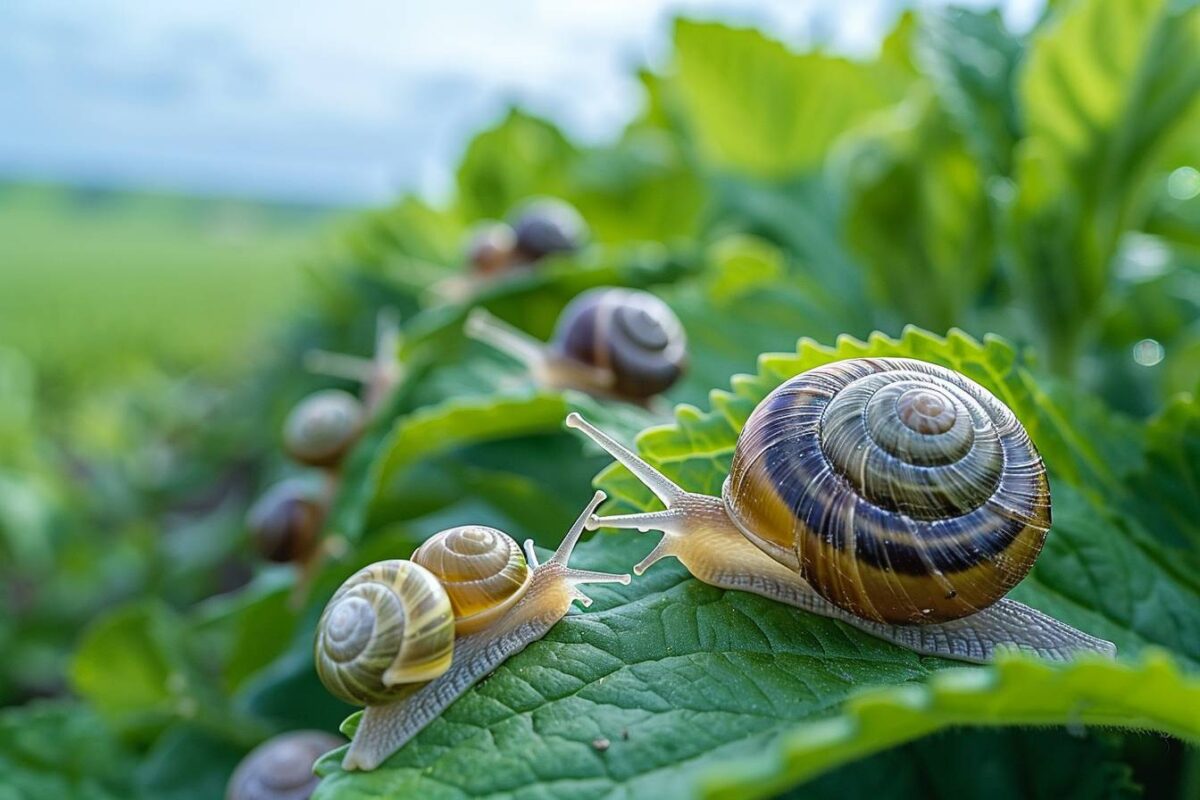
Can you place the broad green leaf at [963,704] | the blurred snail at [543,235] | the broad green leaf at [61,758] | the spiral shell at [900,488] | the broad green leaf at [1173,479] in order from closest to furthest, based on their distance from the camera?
the broad green leaf at [963,704]
the spiral shell at [900,488]
the broad green leaf at [1173,479]
the broad green leaf at [61,758]
the blurred snail at [543,235]

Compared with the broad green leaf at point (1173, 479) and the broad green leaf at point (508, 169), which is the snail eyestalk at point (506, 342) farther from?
the broad green leaf at point (508, 169)

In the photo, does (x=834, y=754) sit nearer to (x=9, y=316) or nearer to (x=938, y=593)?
(x=938, y=593)

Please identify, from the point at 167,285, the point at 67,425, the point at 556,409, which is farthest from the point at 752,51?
the point at 167,285

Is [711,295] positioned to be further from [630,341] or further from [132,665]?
[132,665]

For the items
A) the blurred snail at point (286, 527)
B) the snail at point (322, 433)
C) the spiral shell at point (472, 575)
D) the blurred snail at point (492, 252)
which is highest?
the blurred snail at point (492, 252)

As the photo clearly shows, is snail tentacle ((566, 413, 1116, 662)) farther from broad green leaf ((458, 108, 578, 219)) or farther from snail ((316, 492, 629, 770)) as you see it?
broad green leaf ((458, 108, 578, 219))

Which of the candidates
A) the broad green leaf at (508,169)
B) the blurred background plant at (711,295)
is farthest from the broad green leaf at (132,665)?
the broad green leaf at (508,169)

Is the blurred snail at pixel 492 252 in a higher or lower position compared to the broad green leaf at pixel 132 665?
higher
